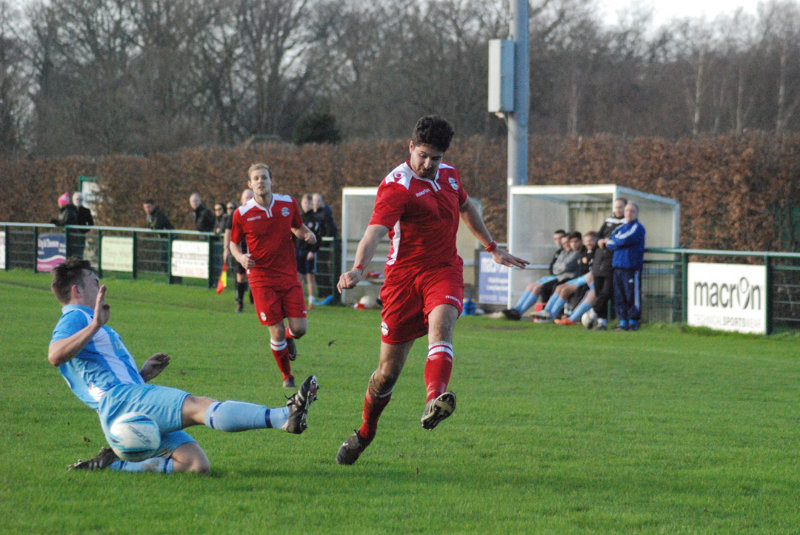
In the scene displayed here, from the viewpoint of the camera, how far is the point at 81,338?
5.71 meters

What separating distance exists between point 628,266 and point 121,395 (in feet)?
Answer: 39.9

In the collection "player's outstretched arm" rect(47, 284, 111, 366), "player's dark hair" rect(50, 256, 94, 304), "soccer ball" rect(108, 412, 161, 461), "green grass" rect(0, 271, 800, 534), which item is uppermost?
"player's dark hair" rect(50, 256, 94, 304)

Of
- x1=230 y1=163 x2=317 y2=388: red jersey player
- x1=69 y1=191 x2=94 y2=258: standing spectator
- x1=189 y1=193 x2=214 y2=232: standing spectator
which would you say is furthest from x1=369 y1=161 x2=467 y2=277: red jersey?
x1=69 y1=191 x2=94 y2=258: standing spectator

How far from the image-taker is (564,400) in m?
9.55

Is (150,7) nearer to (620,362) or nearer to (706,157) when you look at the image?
(706,157)

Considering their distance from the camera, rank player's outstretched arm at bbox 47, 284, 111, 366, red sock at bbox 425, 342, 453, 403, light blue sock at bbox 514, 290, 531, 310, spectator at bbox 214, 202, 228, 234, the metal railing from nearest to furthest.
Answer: player's outstretched arm at bbox 47, 284, 111, 366 → red sock at bbox 425, 342, 453, 403 → the metal railing → light blue sock at bbox 514, 290, 531, 310 → spectator at bbox 214, 202, 228, 234

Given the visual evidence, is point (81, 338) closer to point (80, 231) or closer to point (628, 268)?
point (628, 268)

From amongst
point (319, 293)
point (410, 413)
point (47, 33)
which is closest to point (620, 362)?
point (410, 413)

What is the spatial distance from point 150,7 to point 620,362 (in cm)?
3748

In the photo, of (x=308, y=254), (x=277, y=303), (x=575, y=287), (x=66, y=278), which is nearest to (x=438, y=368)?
(x=66, y=278)

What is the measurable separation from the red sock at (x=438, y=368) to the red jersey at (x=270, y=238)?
4.64 meters

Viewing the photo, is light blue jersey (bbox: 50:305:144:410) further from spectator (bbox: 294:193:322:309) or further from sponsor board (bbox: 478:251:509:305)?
sponsor board (bbox: 478:251:509:305)

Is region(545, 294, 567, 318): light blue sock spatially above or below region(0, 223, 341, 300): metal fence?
below

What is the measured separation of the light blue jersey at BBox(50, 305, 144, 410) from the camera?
19.5 feet
